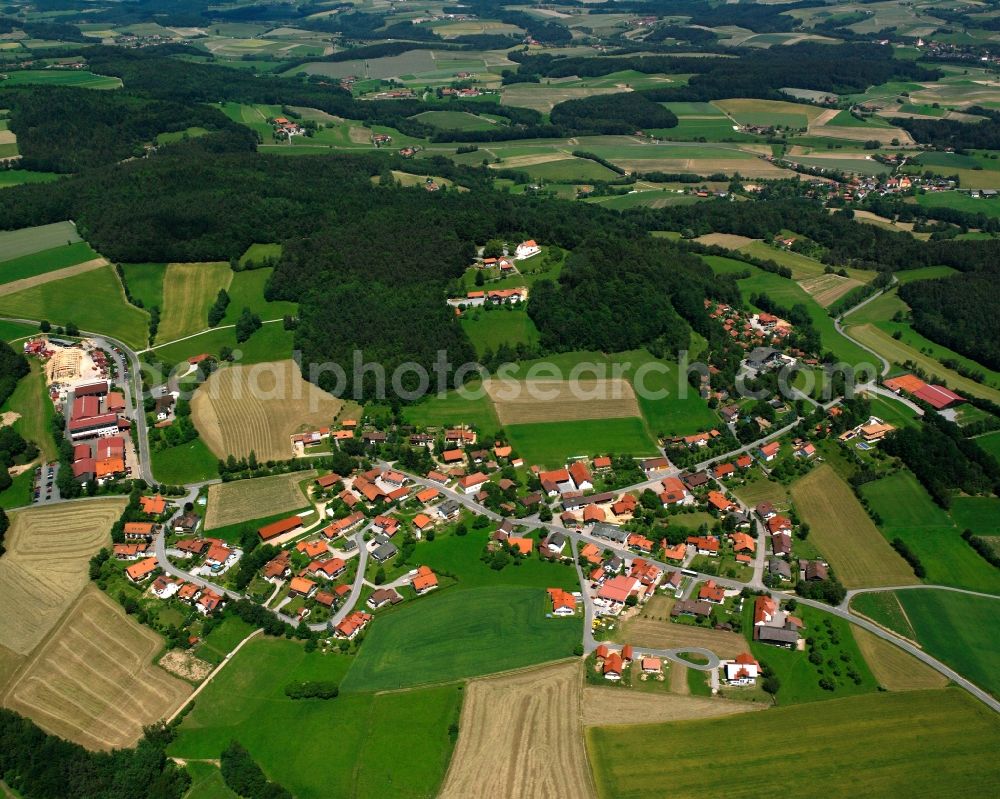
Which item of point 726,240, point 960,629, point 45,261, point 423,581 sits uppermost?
point 960,629

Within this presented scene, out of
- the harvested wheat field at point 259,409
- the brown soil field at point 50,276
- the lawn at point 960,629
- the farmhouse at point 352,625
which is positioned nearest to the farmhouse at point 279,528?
the harvested wheat field at point 259,409

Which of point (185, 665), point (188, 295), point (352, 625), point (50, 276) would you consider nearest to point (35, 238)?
point (50, 276)

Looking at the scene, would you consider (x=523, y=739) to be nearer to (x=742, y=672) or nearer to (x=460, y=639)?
(x=460, y=639)

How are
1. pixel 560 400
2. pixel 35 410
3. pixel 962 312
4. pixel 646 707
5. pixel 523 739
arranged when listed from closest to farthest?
pixel 523 739 → pixel 646 707 → pixel 35 410 → pixel 560 400 → pixel 962 312

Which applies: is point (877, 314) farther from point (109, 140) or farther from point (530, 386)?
point (109, 140)

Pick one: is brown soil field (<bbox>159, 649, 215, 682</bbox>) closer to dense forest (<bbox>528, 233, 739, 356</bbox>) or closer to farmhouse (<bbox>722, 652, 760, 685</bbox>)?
farmhouse (<bbox>722, 652, 760, 685</bbox>)
